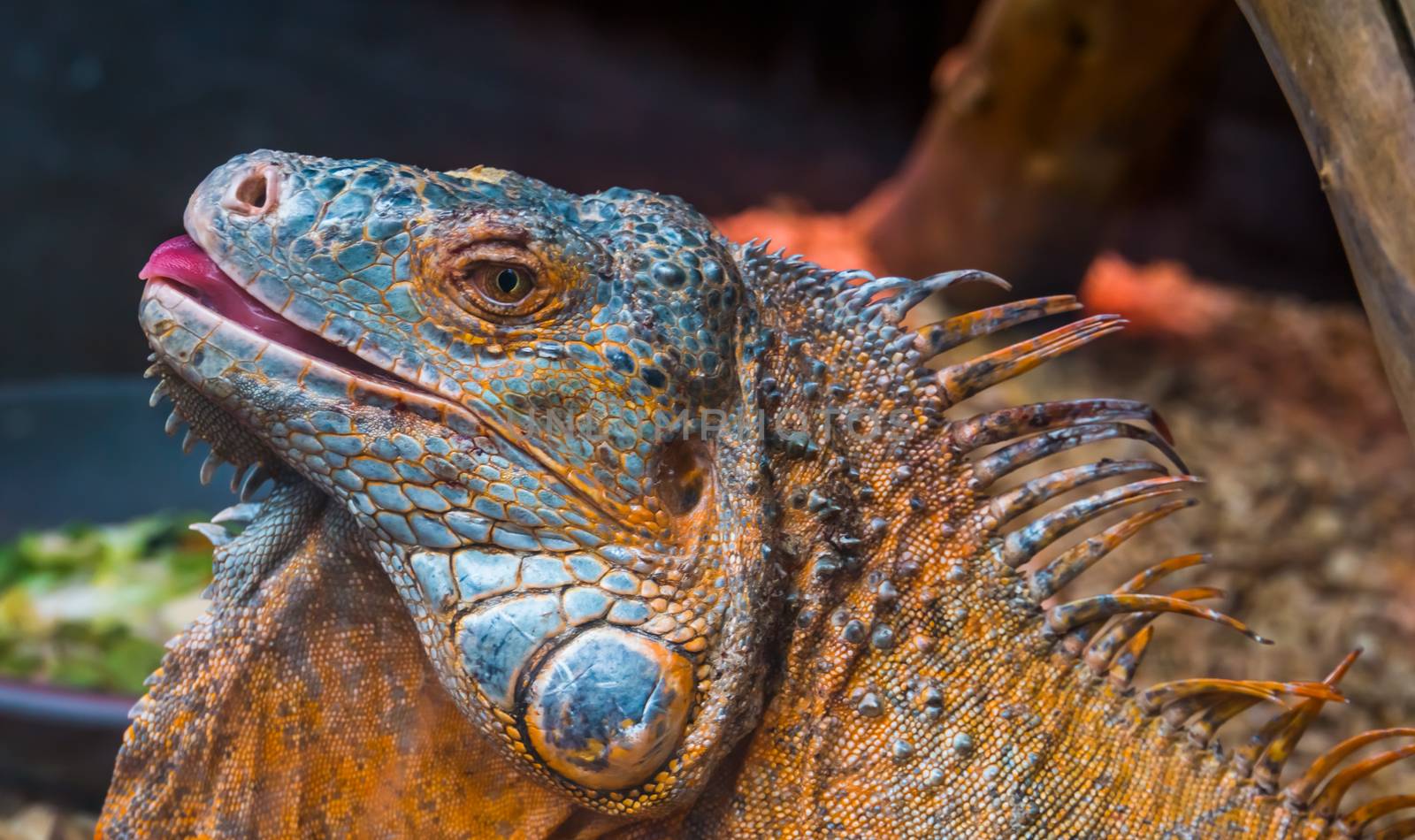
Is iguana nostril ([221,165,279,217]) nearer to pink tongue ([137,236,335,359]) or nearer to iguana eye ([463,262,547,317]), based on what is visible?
pink tongue ([137,236,335,359])

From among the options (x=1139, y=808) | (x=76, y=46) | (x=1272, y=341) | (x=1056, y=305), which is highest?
(x=1272, y=341)

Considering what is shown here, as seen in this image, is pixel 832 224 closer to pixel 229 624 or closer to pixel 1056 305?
pixel 1056 305

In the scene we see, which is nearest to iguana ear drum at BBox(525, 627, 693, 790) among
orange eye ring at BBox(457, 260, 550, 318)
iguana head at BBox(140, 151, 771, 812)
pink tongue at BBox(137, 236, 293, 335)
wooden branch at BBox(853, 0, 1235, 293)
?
iguana head at BBox(140, 151, 771, 812)

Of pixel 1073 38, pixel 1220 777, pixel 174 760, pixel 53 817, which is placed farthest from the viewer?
pixel 1073 38

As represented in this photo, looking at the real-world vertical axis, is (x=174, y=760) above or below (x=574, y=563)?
below

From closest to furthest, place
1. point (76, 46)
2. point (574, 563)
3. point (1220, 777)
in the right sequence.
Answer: point (574, 563)
point (1220, 777)
point (76, 46)

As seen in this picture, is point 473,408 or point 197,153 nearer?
point 473,408

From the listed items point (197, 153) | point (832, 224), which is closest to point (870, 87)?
point (832, 224)

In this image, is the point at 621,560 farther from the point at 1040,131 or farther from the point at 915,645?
the point at 1040,131
